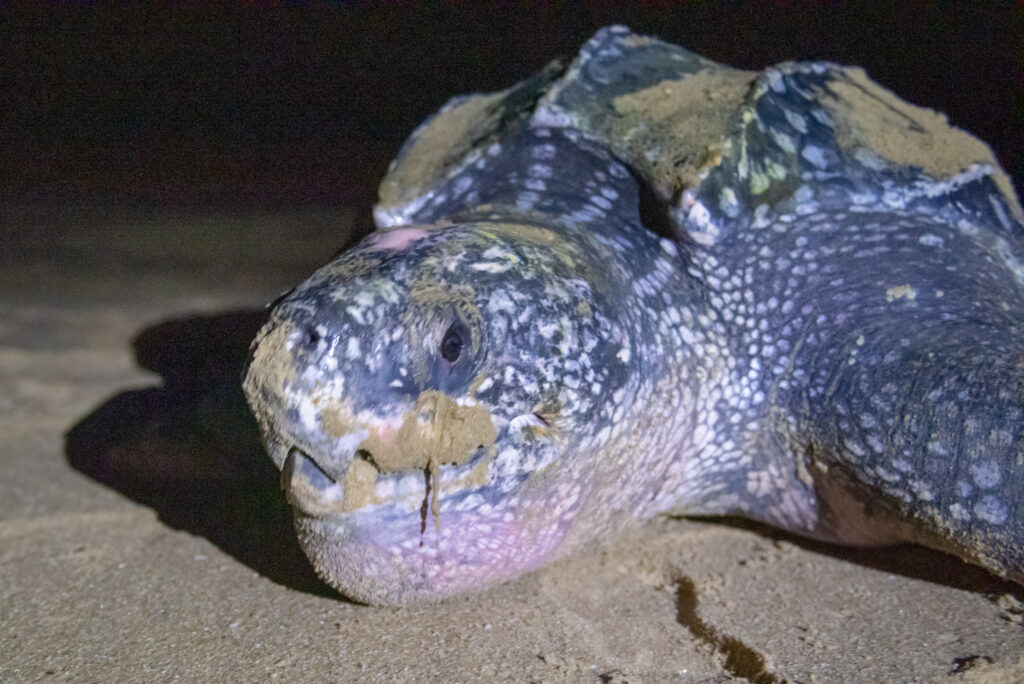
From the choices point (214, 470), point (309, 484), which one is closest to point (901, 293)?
point (309, 484)

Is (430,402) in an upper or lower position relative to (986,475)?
upper

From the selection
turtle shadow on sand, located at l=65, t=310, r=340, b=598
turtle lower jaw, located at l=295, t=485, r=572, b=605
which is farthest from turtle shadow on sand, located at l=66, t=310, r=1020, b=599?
turtle lower jaw, located at l=295, t=485, r=572, b=605

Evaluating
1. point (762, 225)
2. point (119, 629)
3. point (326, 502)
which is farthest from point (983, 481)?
point (119, 629)

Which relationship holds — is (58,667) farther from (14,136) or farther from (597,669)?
(14,136)

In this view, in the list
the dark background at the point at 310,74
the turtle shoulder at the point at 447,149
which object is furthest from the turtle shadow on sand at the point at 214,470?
the dark background at the point at 310,74

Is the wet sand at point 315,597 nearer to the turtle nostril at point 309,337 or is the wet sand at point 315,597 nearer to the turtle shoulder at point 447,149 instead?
the turtle nostril at point 309,337

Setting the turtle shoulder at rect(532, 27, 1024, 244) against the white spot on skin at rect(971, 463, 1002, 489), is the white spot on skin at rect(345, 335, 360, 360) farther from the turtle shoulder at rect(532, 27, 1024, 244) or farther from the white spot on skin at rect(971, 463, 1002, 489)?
the white spot on skin at rect(971, 463, 1002, 489)

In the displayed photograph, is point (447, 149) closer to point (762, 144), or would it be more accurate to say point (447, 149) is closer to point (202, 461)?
point (762, 144)
